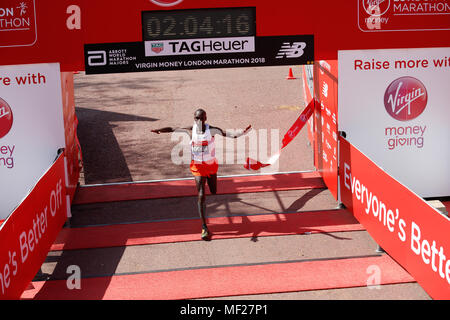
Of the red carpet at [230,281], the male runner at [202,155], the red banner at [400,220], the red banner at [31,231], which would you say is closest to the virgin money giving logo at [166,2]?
the male runner at [202,155]

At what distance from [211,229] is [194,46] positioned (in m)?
3.07

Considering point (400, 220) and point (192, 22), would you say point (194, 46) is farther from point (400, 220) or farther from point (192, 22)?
point (400, 220)

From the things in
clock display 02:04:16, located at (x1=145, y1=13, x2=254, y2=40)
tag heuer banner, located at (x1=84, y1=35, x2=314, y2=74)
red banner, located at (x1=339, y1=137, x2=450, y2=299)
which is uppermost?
clock display 02:04:16, located at (x1=145, y1=13, x2=254, y2=40)

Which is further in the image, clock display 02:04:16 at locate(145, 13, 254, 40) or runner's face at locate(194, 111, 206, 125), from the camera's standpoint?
clock display 02:04:16 at locate(145, 13, 254, 40)

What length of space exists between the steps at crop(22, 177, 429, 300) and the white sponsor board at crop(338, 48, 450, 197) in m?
1.45

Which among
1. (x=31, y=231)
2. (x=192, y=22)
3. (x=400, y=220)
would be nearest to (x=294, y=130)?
(x=192, y=22)

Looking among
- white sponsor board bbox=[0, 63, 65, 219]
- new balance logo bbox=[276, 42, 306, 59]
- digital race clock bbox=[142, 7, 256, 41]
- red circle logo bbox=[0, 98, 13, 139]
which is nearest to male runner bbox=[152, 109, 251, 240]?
digital race clock bbox=[142, 7, 256, 41]

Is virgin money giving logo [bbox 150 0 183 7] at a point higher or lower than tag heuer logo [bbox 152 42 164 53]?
higher

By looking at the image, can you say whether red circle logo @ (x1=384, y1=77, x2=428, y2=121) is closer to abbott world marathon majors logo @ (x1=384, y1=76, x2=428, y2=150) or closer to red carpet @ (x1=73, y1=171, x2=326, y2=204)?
abbott world marathon majors logo @ (x1=384, y1=76, x2=428, y2=150)

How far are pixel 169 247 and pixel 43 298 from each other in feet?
7.39

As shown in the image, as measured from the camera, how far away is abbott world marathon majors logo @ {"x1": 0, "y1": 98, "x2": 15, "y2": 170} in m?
10.3

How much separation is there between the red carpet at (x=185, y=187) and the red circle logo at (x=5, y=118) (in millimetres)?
2012

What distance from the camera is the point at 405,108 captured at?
1095 cm
